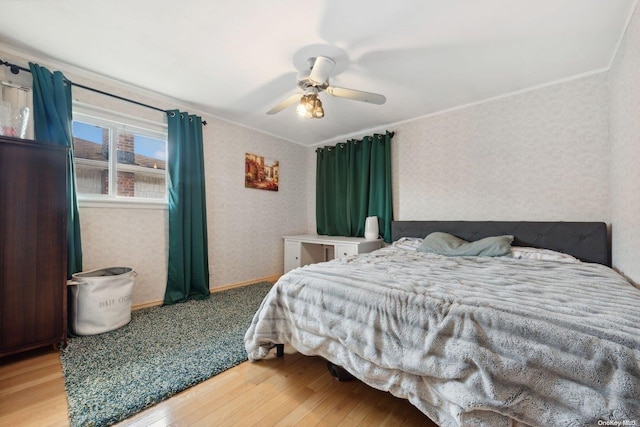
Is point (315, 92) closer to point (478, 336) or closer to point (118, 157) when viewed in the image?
point (478, 336)

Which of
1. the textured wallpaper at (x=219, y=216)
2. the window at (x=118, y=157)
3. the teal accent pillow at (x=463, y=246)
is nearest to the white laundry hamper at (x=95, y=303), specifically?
the textured wallpaper at (x=219, y=216)

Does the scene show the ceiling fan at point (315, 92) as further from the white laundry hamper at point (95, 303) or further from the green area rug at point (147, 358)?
the white laundry hamper at point (95, 303)

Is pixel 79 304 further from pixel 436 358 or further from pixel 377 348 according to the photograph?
pixel 436 358

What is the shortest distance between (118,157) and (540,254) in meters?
4.11

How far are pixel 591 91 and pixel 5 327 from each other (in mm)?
4794

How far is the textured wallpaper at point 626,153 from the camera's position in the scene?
153cm

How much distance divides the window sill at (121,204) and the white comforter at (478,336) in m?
1.92

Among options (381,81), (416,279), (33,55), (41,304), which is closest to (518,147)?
(381,81)

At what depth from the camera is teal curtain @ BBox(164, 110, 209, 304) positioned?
9.07 ft

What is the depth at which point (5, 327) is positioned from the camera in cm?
159

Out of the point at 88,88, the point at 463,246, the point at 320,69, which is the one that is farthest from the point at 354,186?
the point at 88,88

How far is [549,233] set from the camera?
2.31 m

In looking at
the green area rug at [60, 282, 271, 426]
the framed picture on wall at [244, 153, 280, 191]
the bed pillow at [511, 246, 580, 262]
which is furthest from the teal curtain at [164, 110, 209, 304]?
the bed pillow at [511, 246, 580, 262]

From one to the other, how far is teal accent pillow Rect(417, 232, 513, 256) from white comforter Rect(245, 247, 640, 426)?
62 cm
